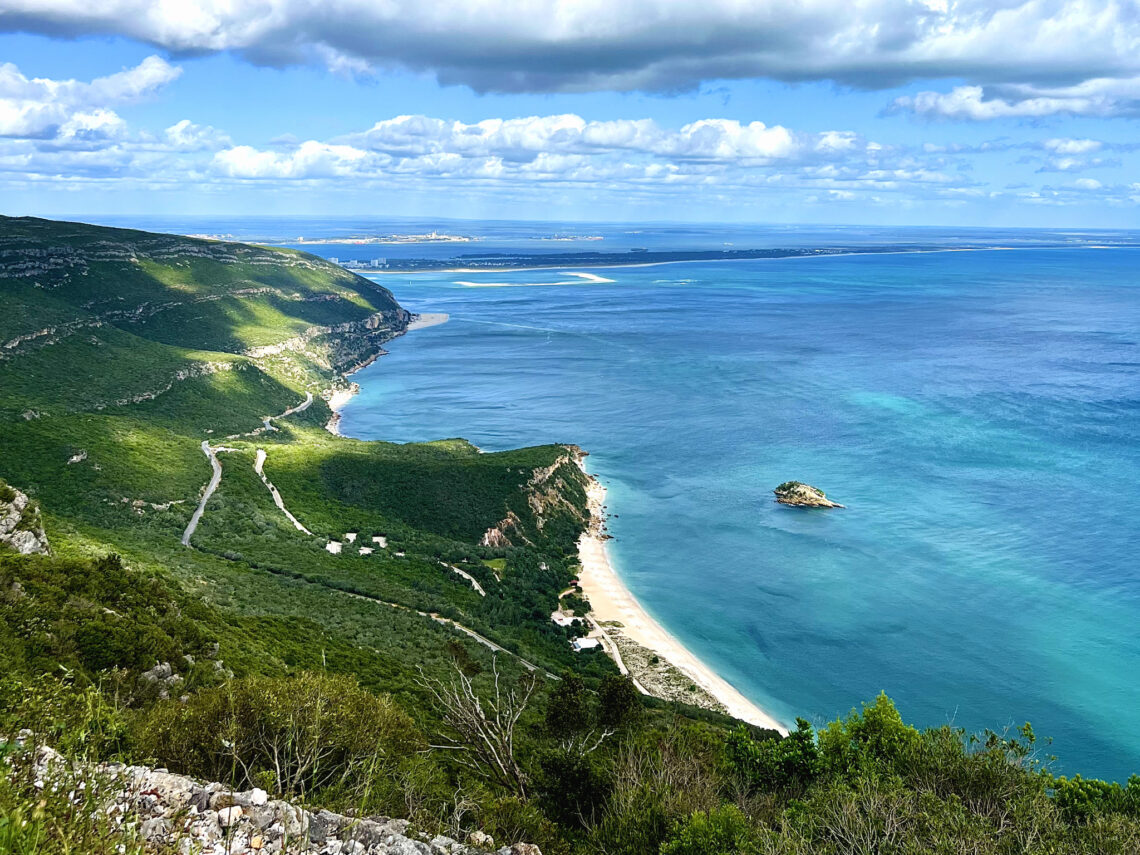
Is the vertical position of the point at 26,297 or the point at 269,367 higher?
the point at 26,297

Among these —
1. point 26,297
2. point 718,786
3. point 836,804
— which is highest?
point 26,297

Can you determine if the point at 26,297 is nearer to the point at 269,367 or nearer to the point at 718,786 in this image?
the point at 269,367

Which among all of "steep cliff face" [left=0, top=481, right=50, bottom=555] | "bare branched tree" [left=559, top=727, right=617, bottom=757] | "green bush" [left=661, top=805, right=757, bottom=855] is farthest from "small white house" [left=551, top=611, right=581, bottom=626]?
"green bush" [left=661, top=805, right=757, bottom=855]

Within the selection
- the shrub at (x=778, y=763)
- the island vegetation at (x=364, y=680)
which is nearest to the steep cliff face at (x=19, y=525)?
the island vegetation at (x=364, y=680)

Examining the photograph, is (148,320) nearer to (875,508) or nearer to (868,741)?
(875,508)

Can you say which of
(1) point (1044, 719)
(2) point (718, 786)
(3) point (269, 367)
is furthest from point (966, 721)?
(3) point (269, 367)
